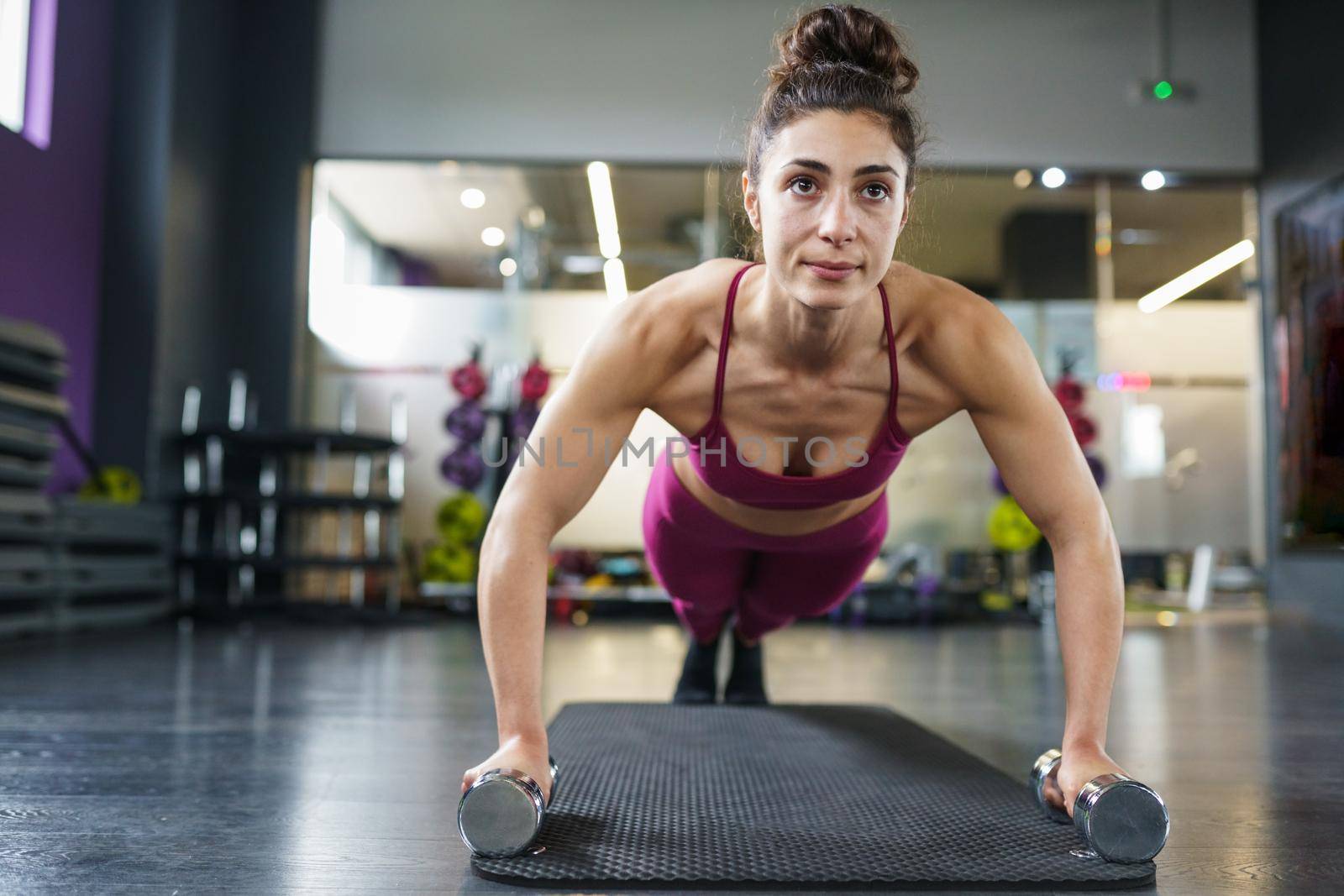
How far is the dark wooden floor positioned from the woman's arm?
0.16 meters

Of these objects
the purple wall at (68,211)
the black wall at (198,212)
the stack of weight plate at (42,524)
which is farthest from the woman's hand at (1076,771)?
the black wall at (198,212)

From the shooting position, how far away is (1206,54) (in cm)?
526

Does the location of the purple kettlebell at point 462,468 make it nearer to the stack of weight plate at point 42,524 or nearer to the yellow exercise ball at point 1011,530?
the stack of weight plate at point 42,524

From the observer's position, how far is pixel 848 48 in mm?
1074

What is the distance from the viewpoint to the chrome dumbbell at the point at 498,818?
925mm

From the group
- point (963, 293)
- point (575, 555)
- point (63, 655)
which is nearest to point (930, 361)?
point (963, 293)

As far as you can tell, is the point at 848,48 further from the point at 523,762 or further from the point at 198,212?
the point at 198,212

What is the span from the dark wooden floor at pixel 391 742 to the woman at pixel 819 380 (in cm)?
17

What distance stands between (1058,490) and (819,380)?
0.93 feet

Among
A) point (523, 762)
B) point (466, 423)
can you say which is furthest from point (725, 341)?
point (466, 423)

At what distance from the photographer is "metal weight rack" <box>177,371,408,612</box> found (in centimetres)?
411

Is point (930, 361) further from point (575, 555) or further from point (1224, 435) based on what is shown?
point (1224, 435)

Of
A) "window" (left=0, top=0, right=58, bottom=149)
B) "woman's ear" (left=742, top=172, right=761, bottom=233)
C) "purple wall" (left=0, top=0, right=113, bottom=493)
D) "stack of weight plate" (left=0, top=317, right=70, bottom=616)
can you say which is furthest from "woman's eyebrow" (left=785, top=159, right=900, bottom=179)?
"window" (left=0, top=0, right=58, bottom=149)

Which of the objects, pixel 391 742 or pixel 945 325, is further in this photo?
pixel 391 742
